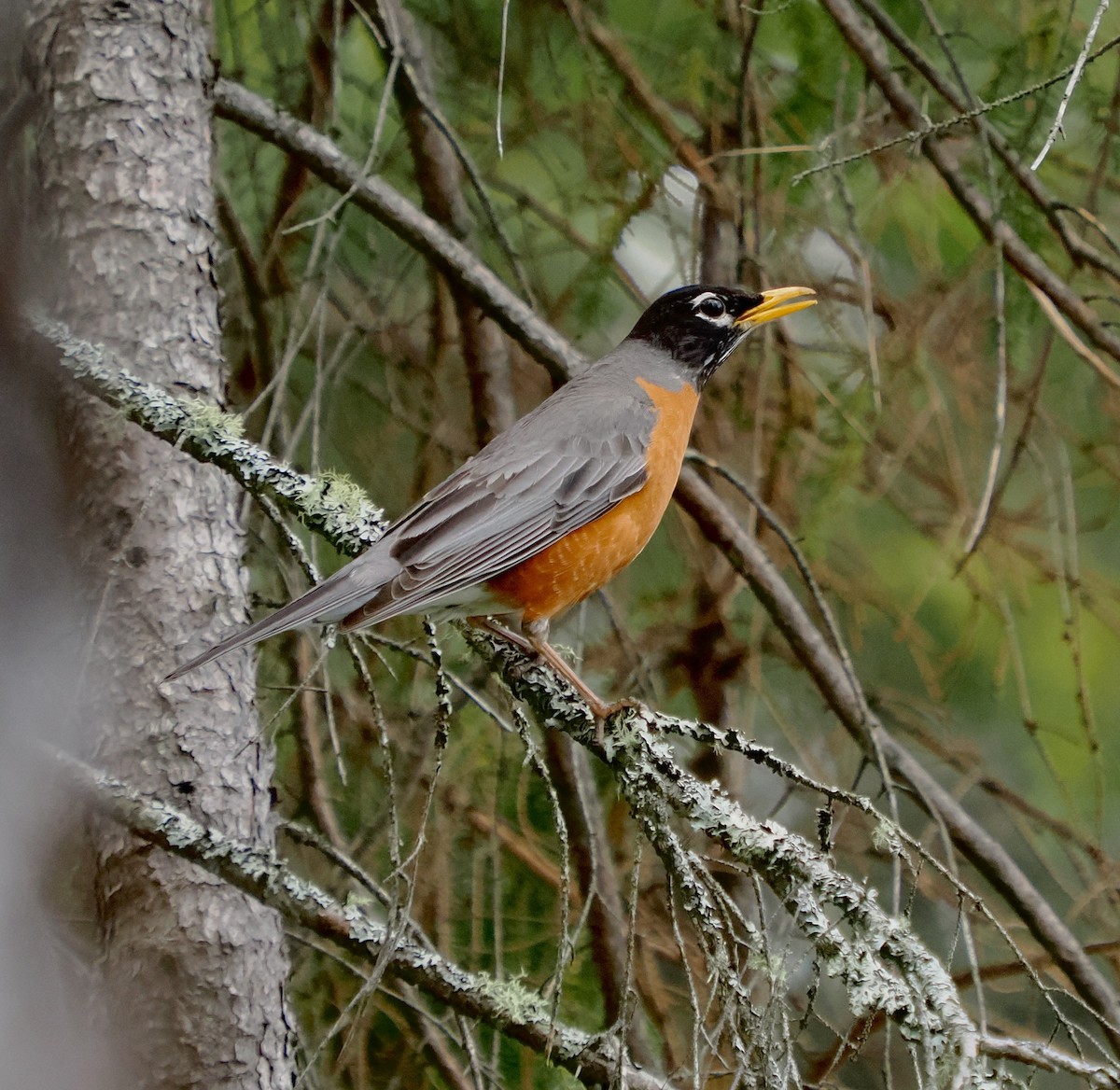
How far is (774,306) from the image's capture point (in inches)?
116

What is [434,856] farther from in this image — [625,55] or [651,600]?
[625,55]

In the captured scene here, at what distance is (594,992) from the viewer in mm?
2650

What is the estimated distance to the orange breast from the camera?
2.48m

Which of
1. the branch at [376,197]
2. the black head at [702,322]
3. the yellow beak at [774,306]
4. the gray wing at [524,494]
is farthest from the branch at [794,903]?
the black head at [702,322]

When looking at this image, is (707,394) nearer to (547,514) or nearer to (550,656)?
(547,514)

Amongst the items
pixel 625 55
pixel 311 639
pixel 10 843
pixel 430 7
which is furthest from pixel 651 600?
pixel 10 843

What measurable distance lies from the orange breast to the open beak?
41cm

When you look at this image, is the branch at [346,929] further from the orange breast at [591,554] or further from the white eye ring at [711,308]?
the white eye ring at [711,308]

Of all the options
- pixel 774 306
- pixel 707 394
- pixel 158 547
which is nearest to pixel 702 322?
pixel 774 306

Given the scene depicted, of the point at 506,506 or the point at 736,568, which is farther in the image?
the point at 736,568

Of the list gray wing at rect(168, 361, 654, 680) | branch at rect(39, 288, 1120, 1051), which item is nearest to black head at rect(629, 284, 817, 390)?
gray wing at rect(168, 361, 654, 680)

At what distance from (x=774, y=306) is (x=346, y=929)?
1714 millimetres

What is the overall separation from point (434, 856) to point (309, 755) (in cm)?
35

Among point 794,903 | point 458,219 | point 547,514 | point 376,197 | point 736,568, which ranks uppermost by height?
point 458,219
